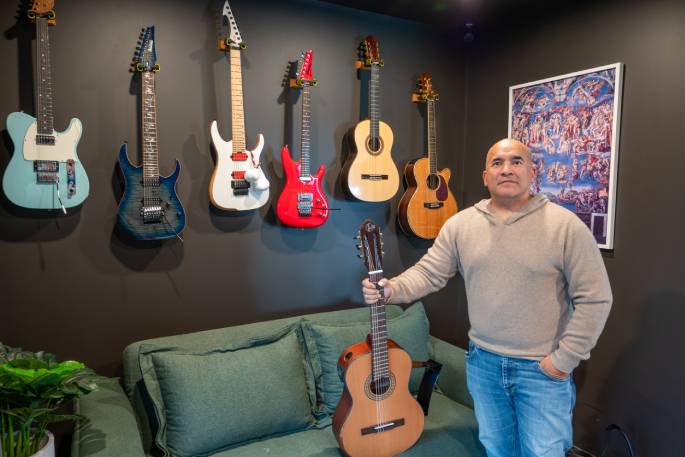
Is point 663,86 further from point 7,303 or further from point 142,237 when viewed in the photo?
point 7,303

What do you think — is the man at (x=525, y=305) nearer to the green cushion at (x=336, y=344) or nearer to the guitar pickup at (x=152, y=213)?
the green cushion at (x=336, y=344)

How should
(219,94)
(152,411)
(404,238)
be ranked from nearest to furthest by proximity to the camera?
(152,411) → (219,94) → (404,238)

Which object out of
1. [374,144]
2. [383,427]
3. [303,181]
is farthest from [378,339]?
[374,144]

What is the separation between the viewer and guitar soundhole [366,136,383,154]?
106 inches

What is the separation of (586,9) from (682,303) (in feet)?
5.11

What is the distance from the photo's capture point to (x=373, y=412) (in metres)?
1.93

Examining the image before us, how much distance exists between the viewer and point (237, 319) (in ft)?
8.31

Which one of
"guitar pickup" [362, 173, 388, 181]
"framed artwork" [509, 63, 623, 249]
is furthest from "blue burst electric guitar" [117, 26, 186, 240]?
"framed artwork" [509, 63, 623, 249]

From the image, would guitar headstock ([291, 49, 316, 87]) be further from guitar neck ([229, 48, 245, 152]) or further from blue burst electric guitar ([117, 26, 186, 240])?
blue burst electric guitar ([117, 26, 186, 240])

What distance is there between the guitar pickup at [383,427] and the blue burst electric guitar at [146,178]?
1267 millimetres

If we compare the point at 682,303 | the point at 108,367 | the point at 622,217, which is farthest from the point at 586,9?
the point at 108,367

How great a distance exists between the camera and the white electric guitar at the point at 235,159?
2305 mm

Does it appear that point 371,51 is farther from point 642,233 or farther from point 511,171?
point 642,233

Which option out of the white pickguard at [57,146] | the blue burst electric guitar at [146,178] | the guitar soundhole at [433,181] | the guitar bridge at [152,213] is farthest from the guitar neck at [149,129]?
the guitar soundhole at [433,181]
